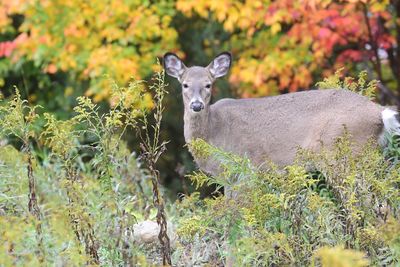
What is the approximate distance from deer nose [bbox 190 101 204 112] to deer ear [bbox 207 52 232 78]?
1.90ft

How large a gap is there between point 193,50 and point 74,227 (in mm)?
6688

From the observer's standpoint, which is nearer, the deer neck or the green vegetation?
the green vegetation

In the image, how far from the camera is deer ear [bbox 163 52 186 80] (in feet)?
24.1

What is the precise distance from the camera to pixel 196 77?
23.7ft

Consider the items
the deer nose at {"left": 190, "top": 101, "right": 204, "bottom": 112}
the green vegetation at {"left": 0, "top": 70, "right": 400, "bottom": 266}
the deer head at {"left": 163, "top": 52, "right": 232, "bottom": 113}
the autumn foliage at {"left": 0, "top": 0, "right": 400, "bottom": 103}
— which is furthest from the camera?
the autumn foliage at {"left": 0, "top": 0, "right": 400, "bottom": 103}

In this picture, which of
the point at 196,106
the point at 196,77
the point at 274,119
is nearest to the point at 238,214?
the point at 196,106

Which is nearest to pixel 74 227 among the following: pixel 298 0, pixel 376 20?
pixel 298 0

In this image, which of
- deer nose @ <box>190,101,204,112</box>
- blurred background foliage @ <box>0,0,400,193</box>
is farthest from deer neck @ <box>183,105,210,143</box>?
blurred background foliage @ <box>0,0,400,193</box>

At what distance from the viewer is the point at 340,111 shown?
6449 millimetres

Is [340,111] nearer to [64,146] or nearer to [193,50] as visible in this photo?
[64,146]

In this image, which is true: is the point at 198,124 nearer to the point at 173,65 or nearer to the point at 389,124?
the point at 173,65

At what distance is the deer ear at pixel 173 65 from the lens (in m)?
7.34

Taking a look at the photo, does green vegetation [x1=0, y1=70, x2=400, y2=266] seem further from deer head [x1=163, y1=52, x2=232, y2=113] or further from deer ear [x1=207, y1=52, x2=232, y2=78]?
deer ear [x1=207, y1=52, x2=232, y2=78]

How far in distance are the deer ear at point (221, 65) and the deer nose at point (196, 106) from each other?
58cm
